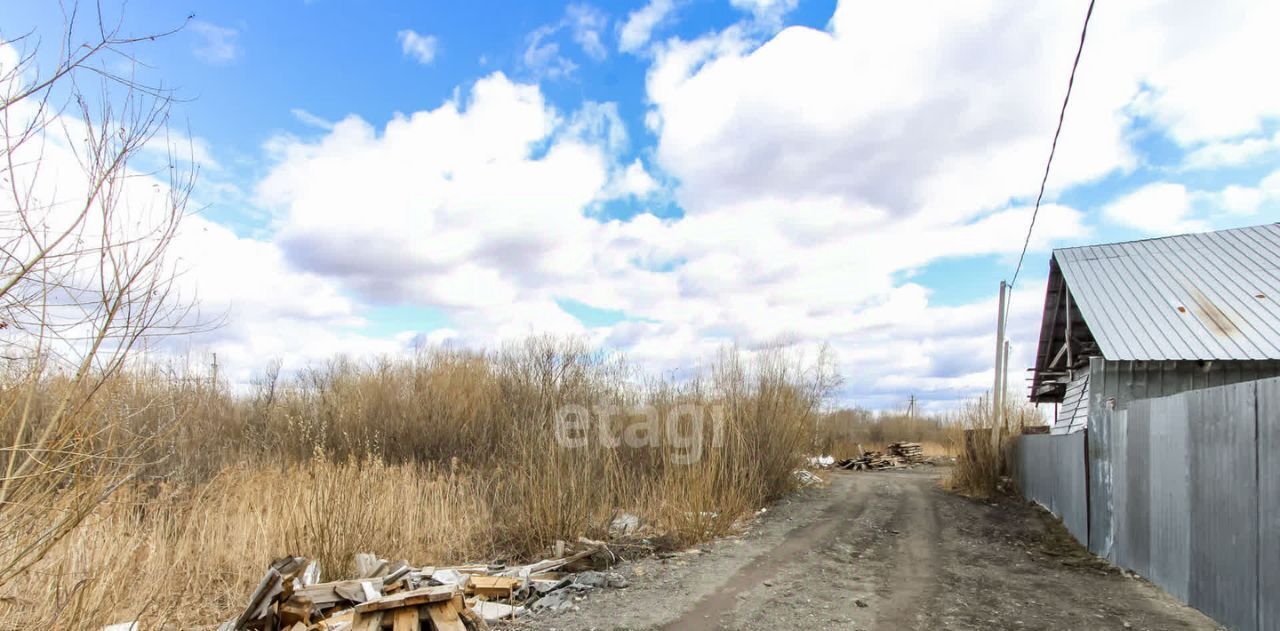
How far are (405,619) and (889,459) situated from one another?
23.6m

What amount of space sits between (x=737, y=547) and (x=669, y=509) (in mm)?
1037

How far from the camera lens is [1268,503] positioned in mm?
4465

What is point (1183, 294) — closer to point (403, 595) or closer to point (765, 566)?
point (765, 566)

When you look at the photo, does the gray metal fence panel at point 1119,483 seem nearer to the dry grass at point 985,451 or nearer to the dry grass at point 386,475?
the dry grass at point 386,475

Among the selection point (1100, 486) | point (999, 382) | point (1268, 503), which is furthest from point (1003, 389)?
point (1268, 503)

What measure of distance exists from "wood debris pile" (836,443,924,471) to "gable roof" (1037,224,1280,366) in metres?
11.8

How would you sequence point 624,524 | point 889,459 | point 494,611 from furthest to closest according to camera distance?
point 889,459 < point 624,524 < point 494,611

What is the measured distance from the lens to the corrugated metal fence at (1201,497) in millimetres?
4496

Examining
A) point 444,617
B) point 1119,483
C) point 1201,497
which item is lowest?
point 444,617

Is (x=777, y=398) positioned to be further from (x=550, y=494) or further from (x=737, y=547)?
(x=550, y=494)

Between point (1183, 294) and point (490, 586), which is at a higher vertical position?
point (1183, 294)

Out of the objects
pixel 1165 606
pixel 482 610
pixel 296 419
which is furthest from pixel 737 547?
pixel 296 419

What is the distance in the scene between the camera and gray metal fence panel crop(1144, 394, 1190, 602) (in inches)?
224

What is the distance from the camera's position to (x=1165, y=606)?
5664 millimetres
